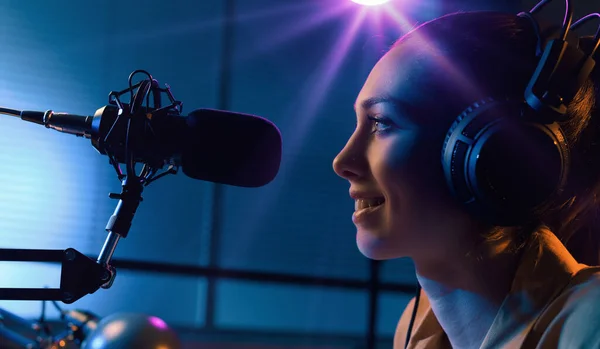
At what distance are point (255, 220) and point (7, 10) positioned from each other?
1.26m

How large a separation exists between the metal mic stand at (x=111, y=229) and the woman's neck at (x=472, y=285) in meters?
0.41

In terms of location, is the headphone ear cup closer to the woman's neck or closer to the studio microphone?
the woman's neck

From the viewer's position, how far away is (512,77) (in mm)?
650

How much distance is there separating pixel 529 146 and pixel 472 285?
0.74 ft

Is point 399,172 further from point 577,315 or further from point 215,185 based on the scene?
point 215,185

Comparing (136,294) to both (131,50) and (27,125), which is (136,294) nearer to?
(27,125)

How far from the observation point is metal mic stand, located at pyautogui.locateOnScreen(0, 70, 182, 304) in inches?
22.7

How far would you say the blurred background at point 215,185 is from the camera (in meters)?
1.85

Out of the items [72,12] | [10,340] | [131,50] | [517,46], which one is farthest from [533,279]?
[72,12]

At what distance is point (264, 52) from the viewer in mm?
2238

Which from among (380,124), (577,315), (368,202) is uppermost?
(380,124)

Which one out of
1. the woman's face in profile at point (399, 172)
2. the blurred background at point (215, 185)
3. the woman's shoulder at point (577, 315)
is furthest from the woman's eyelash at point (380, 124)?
the blurred background at point (215, 185)

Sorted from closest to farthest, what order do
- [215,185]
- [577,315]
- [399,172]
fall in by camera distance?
[577,315] → [399,172] → [215,185]

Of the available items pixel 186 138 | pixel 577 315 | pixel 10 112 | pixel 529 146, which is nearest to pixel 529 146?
pixel 529 146
